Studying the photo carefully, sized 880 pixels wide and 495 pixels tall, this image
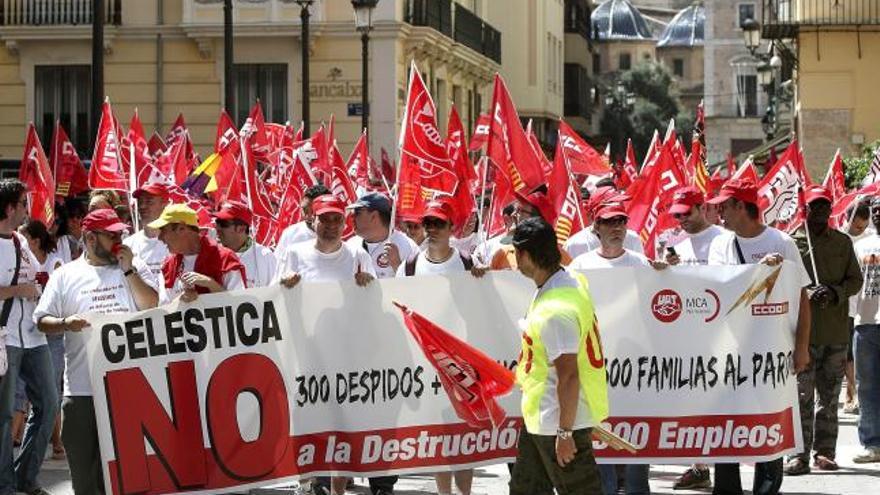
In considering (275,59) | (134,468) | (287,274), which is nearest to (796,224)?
(287,274)

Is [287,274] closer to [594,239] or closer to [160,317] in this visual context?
[160,317]

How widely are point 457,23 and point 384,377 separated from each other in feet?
114

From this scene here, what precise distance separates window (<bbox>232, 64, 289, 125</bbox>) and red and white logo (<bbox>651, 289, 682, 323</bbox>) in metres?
26.8

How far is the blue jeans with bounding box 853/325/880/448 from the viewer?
12984 mm

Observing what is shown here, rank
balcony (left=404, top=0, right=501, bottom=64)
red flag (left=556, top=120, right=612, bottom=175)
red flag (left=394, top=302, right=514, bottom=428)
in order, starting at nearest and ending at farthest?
red flag (left=394, top=302, right=514, bottom=428) < red flag (left=556, top=120, right=612, bottom=175) < balcony (left=404, top=0, right=501, bottom=64)

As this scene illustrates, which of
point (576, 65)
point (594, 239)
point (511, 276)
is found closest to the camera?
point (511, 276)

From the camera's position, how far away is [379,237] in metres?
12.3

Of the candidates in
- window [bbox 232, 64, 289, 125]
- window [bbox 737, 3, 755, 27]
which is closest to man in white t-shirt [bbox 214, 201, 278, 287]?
window [bbox 232, 64, 289, 125]

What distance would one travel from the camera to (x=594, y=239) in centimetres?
1234

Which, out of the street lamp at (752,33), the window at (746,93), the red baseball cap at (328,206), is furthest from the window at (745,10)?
the red baseball cap at (328,206)

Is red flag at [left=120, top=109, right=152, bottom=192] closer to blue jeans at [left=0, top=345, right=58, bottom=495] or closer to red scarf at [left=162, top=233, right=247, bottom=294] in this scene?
blue jeans at [left=0, top=345, right=58, bottom=495]

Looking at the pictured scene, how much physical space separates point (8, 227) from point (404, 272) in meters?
2.15

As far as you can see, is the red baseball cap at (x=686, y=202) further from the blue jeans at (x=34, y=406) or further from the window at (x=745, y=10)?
the window at (x=745, y=10)

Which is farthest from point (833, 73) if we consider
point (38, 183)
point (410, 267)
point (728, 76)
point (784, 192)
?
point (728, 76)
